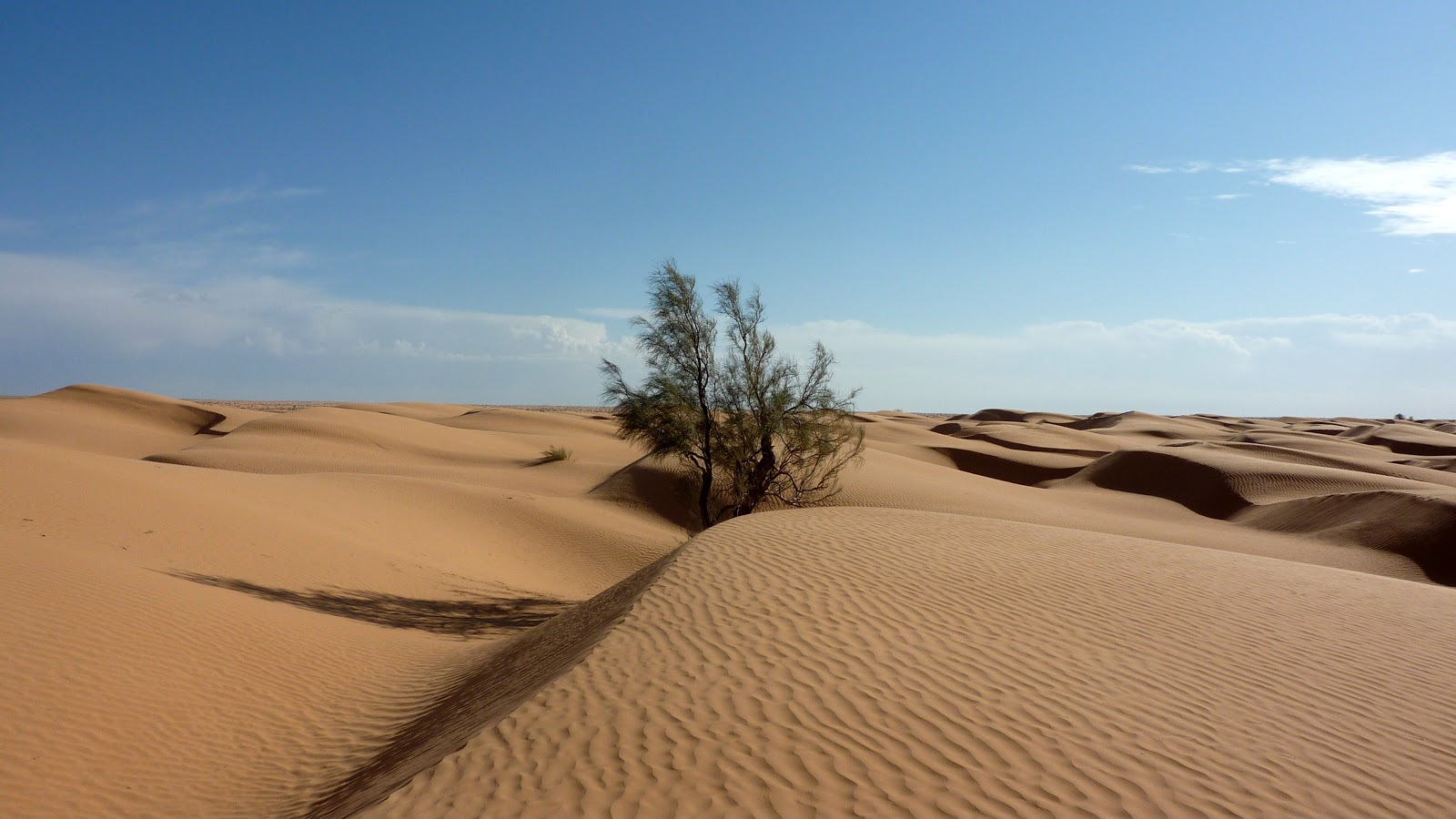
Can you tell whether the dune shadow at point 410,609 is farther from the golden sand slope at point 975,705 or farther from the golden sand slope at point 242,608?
the golden sand slope at point 975,705

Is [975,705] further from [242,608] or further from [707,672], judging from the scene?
[242,608]

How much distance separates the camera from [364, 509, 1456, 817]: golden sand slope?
14.9ft

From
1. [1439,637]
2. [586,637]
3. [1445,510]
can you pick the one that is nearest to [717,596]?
[586,637]

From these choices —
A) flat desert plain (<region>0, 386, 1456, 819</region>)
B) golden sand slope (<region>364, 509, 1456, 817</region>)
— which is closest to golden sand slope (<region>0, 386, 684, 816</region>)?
flat desert plain (<region>0, 386, 1456, 819</region>)

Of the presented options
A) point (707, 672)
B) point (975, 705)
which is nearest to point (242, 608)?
point (707, 672)

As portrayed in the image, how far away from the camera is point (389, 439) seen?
36.2 metres

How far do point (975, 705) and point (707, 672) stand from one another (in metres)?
1.93

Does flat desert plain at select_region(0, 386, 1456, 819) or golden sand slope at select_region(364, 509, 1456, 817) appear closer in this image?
golden sand slope at select_region(364, 509, 1456, 817)

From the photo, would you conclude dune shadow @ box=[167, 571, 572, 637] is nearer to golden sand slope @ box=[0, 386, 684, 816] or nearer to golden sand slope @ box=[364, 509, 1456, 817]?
golden sand slope @ box=[0, 386, 684, 816]

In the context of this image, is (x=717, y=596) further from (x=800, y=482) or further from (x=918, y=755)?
(x=800, y=482)

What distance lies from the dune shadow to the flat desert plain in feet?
0.38

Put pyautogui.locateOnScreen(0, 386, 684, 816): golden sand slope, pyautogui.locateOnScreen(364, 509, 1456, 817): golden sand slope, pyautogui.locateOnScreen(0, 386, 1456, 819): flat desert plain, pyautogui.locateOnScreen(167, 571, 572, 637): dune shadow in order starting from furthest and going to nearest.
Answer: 1. pyautogui.locateOnScreen(167, 571, 572, 637): dune shadow
2. pyautogui.locateOnScreen(0, 386, 684, 816): golden sand slope
3. pyautogui.locateOnScreen(0, 386, 1456, 819): flat desert plain
4. pyautogui.locateOnScreen(364, 509, 1456, 817): golden sand slope

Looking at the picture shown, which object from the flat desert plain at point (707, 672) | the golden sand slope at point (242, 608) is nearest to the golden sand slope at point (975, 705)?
the flat desert plain at point (707, 672)

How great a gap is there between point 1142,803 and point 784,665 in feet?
8.35
